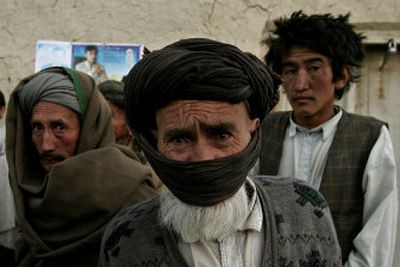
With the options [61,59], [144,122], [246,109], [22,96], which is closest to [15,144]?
[22,96]

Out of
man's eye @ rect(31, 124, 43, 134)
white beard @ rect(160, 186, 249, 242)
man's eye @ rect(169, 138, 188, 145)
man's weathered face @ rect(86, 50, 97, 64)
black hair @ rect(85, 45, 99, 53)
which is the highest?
black hair @ rect(85, 45, 99, 53)

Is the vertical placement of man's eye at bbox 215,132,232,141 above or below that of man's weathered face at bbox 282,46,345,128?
below

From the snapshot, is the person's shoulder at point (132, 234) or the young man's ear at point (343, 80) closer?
the person's shoulder at point (132, 234)

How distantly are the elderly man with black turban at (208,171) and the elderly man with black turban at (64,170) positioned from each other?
615 millimetres

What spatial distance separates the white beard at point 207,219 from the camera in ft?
5.14

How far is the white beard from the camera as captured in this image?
5.14 ft

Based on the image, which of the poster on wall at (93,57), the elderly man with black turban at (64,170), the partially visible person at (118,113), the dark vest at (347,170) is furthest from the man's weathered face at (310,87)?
the poster on wall at (93,57)

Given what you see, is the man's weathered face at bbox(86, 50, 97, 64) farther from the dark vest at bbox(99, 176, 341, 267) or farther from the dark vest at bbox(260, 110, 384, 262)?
the dark vest at bbox(99, 176, 341, 267)

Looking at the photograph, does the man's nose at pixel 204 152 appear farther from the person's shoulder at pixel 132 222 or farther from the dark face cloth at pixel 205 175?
the person's shoulder at pixel 132 222

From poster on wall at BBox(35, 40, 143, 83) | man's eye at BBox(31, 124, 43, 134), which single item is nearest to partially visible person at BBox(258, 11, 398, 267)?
man's eye at BBox(31, 124, 43, 134)

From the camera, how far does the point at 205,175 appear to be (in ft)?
4.89

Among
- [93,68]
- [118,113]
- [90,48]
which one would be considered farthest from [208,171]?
[90,48]

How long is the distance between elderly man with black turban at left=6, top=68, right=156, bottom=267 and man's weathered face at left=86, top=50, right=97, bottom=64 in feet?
9.63

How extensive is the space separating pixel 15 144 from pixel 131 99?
103 cm
